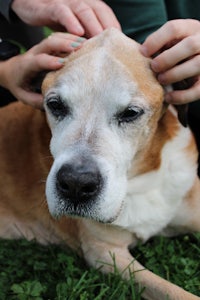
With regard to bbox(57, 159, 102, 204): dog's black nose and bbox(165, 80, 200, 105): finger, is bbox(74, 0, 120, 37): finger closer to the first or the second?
bbox(165, 80, 200, 105): finger

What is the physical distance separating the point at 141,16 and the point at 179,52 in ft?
2.76

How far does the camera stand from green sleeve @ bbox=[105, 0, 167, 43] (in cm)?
297

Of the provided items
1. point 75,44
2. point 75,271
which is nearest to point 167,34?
point 75,44

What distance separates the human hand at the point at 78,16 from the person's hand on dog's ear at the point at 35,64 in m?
0.07

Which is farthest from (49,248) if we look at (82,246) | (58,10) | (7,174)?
(58,10)

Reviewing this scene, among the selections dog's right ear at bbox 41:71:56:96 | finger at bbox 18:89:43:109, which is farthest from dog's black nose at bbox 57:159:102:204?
finger at bbox 18:89:43:109

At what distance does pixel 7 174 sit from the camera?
10.1 feet

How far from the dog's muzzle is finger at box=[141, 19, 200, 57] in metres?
0.55

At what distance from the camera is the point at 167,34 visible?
89.4 inches

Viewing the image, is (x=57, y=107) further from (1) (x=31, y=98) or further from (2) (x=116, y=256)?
(2) (x=116, y=256)

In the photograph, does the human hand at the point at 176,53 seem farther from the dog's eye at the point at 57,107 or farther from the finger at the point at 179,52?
the dog's eye at the point at 57,107

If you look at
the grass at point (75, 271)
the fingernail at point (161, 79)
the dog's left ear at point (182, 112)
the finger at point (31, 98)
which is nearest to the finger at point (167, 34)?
the fingernail at point (161, 79)

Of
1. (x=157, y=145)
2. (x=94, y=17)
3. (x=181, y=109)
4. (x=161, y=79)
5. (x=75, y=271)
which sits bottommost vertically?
(x=75, y=271)

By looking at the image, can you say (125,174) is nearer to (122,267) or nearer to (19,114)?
(122,267)
